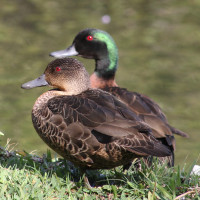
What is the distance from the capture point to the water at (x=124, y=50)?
357 inches

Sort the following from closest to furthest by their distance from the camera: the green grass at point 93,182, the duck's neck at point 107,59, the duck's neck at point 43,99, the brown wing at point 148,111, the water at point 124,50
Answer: the green grass at point 93,182 → the duck's neck at point 43,99 → the brown wing at point 148,111 → the duck's neck at point 107,59 → the water at point 124,50

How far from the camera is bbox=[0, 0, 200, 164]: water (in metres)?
9.08

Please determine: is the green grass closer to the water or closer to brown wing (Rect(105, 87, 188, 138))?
brown wing (Rect(105, 87, 188, 138))

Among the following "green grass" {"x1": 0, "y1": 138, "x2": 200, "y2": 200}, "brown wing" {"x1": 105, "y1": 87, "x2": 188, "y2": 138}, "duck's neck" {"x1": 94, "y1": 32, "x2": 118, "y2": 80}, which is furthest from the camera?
"duck's neck" {"x1": 94, "y1": 32, "x2": 118, "y2": 80}

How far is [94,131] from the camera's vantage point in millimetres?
4199

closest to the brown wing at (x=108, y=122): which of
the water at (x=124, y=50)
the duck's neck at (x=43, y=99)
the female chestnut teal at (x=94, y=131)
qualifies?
the female chestnut teal at (x=94, y=131)

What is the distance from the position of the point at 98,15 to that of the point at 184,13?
2213 mm

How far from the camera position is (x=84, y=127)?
13.8 ft

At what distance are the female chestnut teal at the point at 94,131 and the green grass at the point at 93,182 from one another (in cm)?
19

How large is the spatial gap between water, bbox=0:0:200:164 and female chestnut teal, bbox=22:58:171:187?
139 inches

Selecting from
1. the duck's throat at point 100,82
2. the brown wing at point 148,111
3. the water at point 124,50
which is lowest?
the water at point 124,50

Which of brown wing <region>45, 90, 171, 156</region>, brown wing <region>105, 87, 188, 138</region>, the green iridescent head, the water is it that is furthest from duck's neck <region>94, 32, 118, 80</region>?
brown wing <region>45, 90, 171, 156</region>

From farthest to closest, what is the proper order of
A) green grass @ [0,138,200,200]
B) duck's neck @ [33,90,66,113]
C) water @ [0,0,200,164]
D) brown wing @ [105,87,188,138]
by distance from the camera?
1. water @ [0,0,200,164]
2. brown wing @ [105,87,188,138]
3. duck's neck @ [33,90,66,113]
4. green grass @ [0,138,200,200]

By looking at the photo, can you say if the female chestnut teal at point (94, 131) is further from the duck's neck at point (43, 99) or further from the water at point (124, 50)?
the water at point (124, 50)
